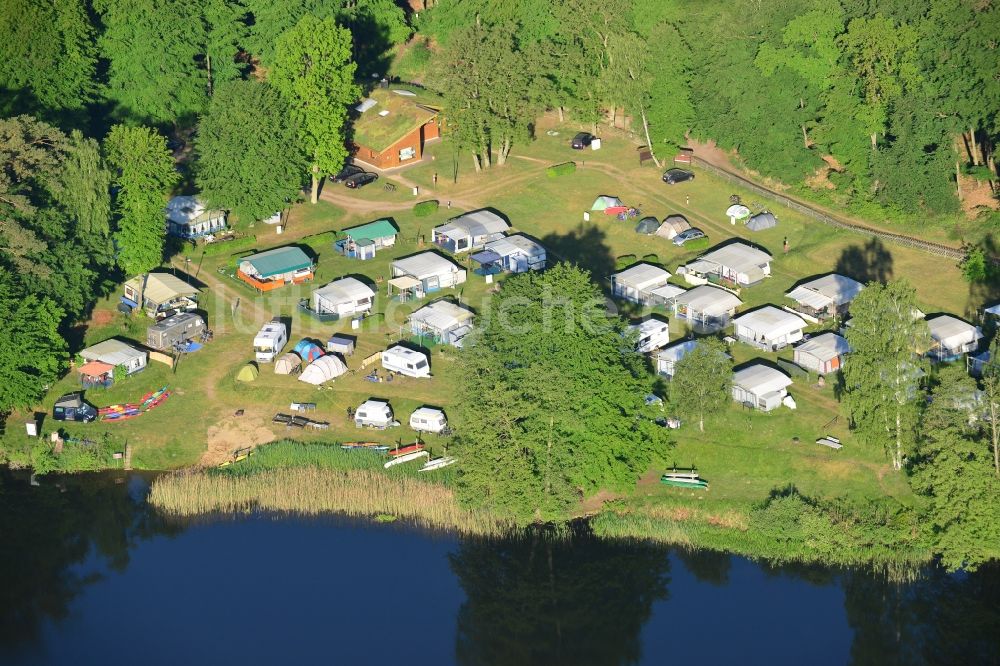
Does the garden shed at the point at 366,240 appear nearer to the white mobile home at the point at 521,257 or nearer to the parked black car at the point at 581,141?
the white mobile home at the point at 521,257

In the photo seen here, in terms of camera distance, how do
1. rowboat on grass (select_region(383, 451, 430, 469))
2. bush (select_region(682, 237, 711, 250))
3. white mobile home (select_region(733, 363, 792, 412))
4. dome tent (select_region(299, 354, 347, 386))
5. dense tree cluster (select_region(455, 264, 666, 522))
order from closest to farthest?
1. dense tree cluster (select_region(455, 264, 666, 522))
2. rowboat on grass (select_region(383, 451, 430, 469))
3. white mobile home (select_region(733, 363, 792, 412))
4. dome tent (select_region(299, 354, 347, 386))
5. bush (select_region(682, 237, 711, 250))

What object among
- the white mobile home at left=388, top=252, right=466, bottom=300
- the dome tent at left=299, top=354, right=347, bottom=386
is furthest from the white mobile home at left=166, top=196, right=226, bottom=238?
the dome tent at left=299, top=354, right=347, bottom=386

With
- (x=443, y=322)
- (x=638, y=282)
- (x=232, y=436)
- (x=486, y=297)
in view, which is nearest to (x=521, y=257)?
(x=486, y=297)

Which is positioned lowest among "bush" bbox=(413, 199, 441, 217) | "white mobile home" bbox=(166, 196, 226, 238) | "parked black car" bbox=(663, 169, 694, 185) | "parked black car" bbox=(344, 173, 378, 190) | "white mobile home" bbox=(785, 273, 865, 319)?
"white mobile home" bbox=(785, 273, 865, 319)

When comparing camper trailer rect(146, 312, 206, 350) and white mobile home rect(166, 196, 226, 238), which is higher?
white mobile home rect(166, 196, 226, 238)

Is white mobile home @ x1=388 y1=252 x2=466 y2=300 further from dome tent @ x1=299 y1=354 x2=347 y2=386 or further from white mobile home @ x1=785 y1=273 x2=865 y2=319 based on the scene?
white mobile home @ x1=785 y1=273 x2=865 y2=319

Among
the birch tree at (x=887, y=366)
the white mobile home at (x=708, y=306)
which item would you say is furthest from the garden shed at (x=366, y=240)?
the birch tree at (x=887, y=366)
